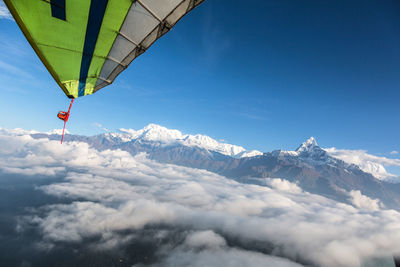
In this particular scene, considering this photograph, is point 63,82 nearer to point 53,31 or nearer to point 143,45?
point 53,31

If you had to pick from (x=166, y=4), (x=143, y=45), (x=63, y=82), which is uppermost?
(x=166, y=4)

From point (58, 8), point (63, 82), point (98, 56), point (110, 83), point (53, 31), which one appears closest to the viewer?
point (58, 8)

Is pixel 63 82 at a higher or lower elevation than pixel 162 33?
lower

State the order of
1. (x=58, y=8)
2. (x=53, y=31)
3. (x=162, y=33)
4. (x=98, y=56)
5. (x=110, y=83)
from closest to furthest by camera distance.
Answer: (x=58, y=8), (x=53, y=31), (x=162, y=33), (x=98, y=56), (x=110, y=83)

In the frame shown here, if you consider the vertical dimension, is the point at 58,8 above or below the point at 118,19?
below

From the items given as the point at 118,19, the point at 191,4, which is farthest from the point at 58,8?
the point at 191,4

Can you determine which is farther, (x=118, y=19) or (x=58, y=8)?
(x=118, y=19)

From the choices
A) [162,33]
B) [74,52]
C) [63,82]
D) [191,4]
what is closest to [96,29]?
[74,52]

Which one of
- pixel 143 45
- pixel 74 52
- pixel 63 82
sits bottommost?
pixel 63 82

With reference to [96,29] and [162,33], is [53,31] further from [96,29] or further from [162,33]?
[162,33]
